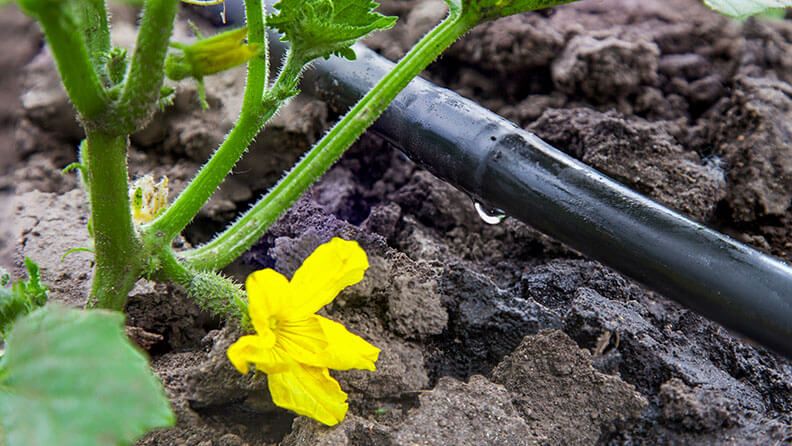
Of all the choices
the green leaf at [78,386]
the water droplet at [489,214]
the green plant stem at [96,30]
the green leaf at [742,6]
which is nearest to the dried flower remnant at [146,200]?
the green plant stem at [96,30]

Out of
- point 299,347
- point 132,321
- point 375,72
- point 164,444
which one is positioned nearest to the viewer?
point 299,347

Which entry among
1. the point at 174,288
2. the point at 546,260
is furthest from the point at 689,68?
the point at 174,288

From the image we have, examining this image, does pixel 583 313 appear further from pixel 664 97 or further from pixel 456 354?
pixel 664 97

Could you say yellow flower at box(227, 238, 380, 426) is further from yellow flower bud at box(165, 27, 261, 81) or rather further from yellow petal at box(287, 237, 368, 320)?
yellow flower bud at box(165, 27, 261, 81)

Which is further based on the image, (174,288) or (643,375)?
→ (174,288)

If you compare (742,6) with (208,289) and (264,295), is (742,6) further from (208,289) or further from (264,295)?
(208,289)

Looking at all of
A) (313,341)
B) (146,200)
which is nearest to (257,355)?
(313,341)
